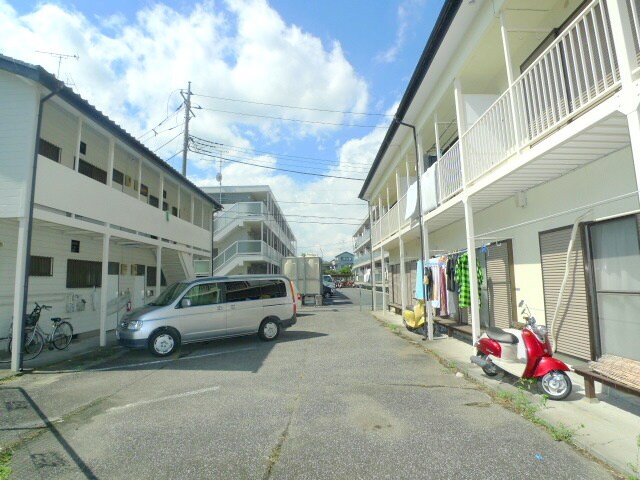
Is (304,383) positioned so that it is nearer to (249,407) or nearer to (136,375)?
(249,407)

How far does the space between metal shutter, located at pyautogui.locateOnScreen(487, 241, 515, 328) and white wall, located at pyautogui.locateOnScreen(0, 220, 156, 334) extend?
1094 cm

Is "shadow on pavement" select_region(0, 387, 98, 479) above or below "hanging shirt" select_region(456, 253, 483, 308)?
below

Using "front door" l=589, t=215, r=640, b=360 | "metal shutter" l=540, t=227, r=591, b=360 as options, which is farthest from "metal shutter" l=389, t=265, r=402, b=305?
"front door" l=589, t=215, r=640, b=360

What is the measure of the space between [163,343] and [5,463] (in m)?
5.35

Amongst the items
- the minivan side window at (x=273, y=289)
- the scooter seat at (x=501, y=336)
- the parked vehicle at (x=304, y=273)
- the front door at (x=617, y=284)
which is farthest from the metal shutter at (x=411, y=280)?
the front door at (x=617, y=284)

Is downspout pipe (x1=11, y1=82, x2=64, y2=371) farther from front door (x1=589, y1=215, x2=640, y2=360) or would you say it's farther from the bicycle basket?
front door (x1=589, y1=215, x2=640, y2=360)

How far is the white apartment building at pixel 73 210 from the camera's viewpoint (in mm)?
7629

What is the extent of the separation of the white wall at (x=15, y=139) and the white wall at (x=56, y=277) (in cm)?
212

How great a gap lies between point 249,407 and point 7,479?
247cm

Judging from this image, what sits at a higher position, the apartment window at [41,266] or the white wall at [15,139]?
the white wall at [15,139]

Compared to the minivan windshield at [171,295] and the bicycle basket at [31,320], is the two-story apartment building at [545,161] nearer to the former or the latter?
the minivan windshield at [171,295]

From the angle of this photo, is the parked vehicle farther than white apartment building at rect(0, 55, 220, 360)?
Yes

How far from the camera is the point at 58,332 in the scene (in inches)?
383

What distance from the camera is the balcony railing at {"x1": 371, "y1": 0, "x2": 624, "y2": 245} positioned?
4977 millimetres
